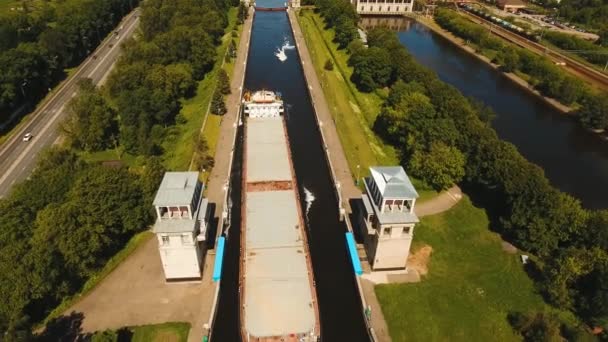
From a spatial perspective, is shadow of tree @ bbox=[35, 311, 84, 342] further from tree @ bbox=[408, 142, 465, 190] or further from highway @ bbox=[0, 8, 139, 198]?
tree @ bbox=[408, 142, 465, 190]

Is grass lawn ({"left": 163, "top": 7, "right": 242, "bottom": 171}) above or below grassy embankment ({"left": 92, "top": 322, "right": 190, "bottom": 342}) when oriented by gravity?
above

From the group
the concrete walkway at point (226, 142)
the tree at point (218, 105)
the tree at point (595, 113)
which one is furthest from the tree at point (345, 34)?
the tree at point (595, 113)

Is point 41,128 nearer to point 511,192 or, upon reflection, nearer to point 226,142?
point 226,142

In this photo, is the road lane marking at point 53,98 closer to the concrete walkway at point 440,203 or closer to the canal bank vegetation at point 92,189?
the canal bank vegetation at point 92,189

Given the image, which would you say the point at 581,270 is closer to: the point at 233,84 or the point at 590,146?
the point at 590,146

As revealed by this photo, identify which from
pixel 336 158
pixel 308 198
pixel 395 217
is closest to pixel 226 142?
pixel 336 158

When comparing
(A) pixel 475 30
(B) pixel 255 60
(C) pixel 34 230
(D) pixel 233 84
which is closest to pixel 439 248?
(C) pixel 34 230

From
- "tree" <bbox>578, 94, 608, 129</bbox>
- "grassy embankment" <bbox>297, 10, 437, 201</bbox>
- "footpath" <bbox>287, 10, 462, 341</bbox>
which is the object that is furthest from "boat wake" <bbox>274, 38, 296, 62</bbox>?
"tree" <bbox>578, 94, 608, 129</bbox>
